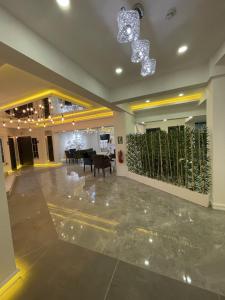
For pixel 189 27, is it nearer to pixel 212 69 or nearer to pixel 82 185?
pixel 212 69

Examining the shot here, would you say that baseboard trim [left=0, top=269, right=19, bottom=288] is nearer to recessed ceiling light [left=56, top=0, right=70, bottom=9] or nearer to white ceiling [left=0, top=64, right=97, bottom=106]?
recessed ceiling light [left=56, top=0, right=70, bottom=9]

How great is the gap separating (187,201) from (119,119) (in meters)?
3.93

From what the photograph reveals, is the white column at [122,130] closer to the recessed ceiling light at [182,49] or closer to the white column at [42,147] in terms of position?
the recessed ceiling light at [182,49]

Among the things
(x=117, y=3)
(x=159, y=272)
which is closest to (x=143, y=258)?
(x=159, y=272)

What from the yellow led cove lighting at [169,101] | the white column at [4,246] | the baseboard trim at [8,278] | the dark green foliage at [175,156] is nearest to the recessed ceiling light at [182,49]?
the dark green foliage at [175,156]

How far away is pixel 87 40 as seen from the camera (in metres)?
2.28

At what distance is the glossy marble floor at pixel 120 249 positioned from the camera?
1.62m

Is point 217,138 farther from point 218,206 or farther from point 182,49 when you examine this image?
point 182,49

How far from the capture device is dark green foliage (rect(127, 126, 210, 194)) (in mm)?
3504

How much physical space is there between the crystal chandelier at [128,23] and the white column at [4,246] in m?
1.94

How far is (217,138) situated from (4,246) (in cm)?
391

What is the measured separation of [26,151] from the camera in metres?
11.7

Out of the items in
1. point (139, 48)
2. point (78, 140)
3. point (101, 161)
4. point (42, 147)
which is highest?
point (139, 48)

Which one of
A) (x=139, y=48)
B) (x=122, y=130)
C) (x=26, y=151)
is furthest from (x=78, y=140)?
(x=139, y=48)
